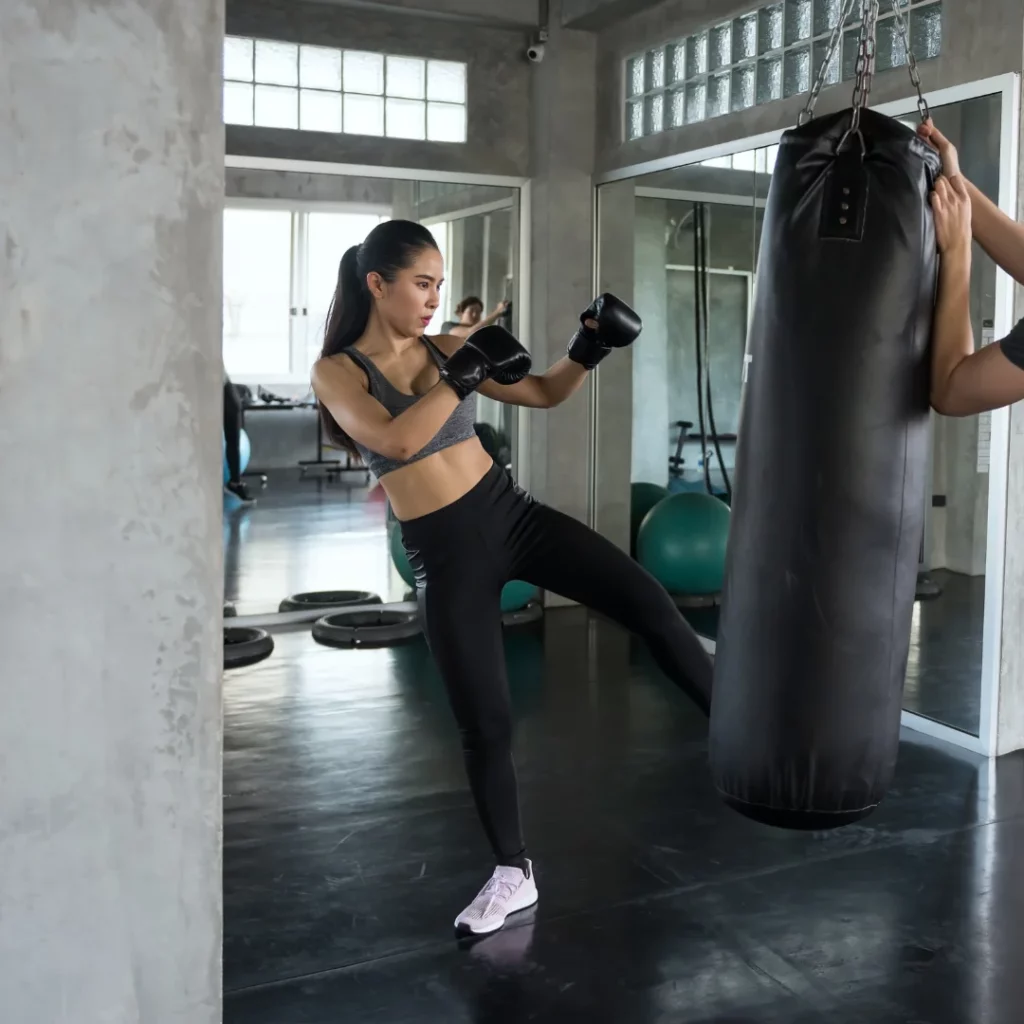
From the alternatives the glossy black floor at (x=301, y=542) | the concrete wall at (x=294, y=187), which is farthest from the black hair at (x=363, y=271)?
the concrete wall at (x=294, y=187)

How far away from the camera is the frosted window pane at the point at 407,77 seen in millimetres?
5531

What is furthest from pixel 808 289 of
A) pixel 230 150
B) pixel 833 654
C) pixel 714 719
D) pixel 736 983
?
pixel 230 150

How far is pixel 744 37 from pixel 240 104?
7.11 feet

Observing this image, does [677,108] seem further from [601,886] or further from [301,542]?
[301,542]

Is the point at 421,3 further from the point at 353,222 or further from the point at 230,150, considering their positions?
the point at 353,222

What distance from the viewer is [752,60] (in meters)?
4.73

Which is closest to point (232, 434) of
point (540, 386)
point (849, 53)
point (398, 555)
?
point (398, 555)

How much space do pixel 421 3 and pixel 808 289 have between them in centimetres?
405

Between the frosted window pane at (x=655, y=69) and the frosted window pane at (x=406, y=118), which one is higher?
the frosted window pane at (x=655, y=69)

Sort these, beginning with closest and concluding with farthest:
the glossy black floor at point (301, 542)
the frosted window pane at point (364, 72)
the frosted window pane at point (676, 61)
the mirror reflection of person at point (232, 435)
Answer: the frosted window pane at point (676, 61)
the frosted window pane at point (364, 72)
the glossy black floor at point (301, 542)
the mirror reflection of person at point (232, 435)

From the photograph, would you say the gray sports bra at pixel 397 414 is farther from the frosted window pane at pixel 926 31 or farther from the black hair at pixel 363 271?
the frosted window pane at pixel 926 31

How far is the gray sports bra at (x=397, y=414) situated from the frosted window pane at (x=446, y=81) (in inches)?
136

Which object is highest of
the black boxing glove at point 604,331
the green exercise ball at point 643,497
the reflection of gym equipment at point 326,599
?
the black boxing glove at point 604,331

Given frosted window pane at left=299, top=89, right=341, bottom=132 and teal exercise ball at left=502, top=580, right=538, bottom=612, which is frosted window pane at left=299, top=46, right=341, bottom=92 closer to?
frosted window pane at left=299, top=89, right=341, bottom=132
